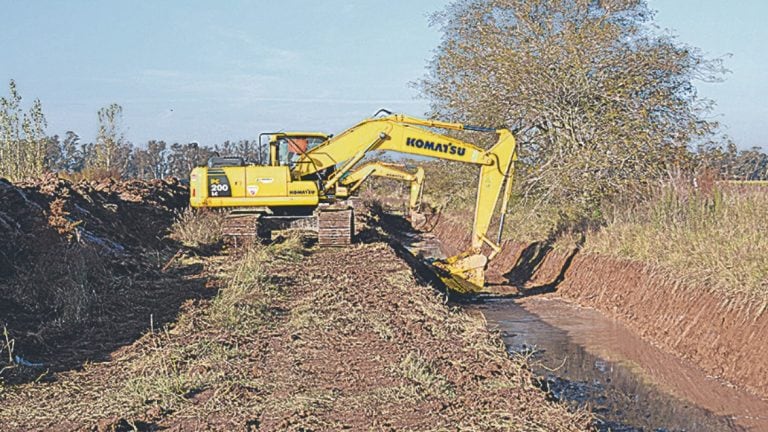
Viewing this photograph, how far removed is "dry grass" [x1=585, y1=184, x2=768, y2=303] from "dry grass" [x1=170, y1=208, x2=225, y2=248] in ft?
24.9

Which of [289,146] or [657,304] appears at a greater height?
[289,146]

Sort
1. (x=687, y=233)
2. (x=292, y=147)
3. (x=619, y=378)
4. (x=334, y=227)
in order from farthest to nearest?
(x=292, y=147) < (x=334, y=227) < (x=687, y=233) < (x=619, y=378)

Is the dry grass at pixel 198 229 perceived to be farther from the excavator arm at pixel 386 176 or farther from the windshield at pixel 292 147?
the excavator arm at pixel 386 176

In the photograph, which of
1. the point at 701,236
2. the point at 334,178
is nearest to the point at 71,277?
the point at 334,178

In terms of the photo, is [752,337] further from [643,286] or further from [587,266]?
[587,266]

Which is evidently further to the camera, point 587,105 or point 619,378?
point 587,105

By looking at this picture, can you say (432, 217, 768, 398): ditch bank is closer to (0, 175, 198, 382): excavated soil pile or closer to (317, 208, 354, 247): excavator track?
(317, 208, 354, 247): excavator track

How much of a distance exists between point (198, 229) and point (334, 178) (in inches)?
117

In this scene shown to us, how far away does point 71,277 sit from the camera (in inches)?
405

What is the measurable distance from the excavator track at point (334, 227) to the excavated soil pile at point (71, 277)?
300cm

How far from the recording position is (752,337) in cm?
914

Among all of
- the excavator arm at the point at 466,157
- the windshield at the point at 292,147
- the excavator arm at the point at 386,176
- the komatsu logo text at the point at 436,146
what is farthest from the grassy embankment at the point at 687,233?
the windshield at the point at 292,147

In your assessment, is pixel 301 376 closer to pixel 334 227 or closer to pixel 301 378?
pixel 301 378

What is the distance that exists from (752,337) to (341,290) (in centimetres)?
519
